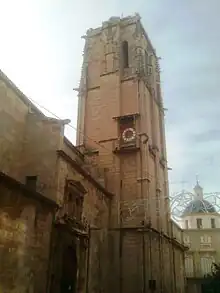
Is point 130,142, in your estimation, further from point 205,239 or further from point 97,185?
point 205,239

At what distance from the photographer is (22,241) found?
13594mm

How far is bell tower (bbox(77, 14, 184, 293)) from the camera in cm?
2338

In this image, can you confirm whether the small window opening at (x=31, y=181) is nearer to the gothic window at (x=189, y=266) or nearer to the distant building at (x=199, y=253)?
the distant building at (x=199, y=253)

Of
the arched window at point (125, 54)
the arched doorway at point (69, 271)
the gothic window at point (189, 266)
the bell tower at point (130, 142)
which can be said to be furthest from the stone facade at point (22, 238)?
the gothic window at point (189, 266)

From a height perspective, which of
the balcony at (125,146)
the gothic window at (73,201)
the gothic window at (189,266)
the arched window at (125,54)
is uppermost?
the arched window at (125,54)

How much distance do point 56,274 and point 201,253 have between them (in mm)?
36101

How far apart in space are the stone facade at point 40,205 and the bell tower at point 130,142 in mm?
2876

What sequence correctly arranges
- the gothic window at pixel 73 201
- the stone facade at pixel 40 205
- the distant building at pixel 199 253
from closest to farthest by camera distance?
1. the stone facade at pixel 40 205
2. the gothic window at pixel 73 201
3. the distant building at pixel 199 253

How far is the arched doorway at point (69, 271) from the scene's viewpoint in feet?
56.2

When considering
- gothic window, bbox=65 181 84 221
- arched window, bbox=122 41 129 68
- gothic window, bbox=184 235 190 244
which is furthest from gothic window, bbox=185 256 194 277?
gothic window, bbox=65 181 84 221

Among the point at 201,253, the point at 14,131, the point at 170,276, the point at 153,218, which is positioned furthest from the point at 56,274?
the point at 201,253

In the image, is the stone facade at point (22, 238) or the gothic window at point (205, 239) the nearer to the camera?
the stone facade at point (22, 238)

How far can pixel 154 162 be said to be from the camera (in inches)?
1124

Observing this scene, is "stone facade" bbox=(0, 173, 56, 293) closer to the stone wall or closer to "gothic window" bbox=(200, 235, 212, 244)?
the stone wall
